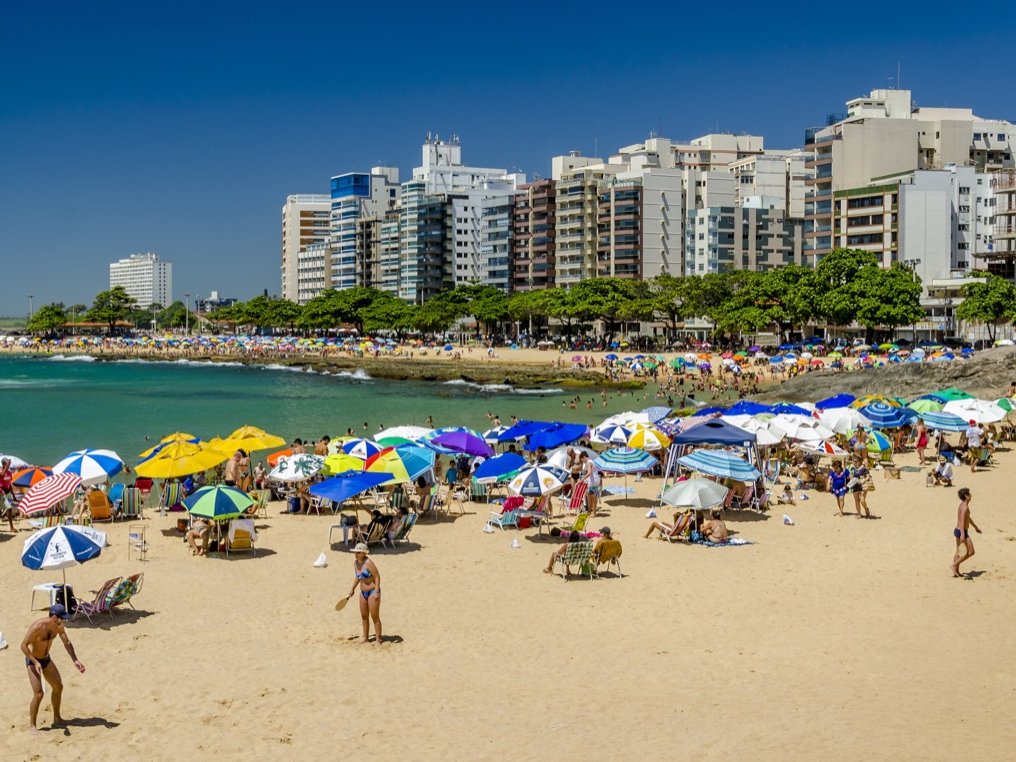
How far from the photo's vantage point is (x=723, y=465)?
19672 millimetres

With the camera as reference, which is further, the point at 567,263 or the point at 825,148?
the point at 567,263

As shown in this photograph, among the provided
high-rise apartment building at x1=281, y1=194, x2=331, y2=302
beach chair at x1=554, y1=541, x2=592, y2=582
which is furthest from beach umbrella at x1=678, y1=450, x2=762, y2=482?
high-rise apartment building at x1=281, y1=194, x2=331, y2=302

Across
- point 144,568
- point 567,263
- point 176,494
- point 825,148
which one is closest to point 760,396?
point 176,494

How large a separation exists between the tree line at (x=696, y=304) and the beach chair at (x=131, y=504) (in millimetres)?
57850

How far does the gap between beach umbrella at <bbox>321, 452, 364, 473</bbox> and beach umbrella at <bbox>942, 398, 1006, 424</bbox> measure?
17043 millimetres

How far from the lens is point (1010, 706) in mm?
10500

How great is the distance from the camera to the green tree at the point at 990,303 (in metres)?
66.9

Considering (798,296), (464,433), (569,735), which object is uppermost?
(798,296)

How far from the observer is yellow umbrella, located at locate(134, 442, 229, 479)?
66.2ft

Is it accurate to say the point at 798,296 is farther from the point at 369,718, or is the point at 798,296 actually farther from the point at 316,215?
the point at 316,215

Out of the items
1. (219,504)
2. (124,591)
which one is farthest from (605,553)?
(124,591)

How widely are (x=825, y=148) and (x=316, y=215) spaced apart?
120m

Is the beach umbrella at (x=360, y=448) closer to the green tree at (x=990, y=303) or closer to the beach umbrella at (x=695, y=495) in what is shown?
the beach umbrella at (x=695, y=495)

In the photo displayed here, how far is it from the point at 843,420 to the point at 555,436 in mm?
8327
